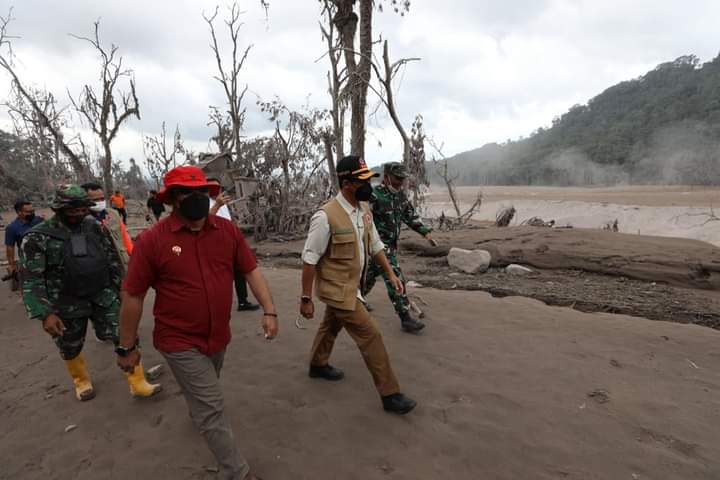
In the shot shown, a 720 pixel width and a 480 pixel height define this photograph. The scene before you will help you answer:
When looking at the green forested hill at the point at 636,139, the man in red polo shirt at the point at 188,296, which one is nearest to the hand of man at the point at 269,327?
the man in red polo shirt at the point at 188,296

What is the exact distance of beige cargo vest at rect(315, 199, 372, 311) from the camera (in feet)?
8.84

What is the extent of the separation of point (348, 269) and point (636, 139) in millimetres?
67832

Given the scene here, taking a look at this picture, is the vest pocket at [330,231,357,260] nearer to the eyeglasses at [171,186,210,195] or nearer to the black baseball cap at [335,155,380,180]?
the black baseball cap at [335,155,380,180]

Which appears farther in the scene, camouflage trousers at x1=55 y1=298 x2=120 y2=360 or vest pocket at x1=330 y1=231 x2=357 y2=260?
camouflage trousers at x1=55 y1=298 x2=120 y2=360

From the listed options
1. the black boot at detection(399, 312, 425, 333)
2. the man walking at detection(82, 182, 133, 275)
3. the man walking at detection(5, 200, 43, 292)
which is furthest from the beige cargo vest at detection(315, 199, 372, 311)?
the man walking at detection(5, 200, 43, 292)

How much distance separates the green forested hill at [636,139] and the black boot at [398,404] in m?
47.2

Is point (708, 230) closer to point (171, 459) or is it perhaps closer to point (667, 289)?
point (667, 289)

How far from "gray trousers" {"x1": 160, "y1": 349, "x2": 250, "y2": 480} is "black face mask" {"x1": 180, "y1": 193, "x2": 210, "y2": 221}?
2.31ft

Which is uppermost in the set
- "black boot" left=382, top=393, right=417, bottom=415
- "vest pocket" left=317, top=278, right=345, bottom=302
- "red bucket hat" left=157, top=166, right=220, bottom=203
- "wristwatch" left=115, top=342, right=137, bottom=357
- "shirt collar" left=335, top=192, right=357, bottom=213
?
"red bucket hat" left=157, top=166, right=220, bottom=203

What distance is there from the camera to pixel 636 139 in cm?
5603

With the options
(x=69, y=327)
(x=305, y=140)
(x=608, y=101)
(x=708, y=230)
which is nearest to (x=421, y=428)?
(x=69, y=327)

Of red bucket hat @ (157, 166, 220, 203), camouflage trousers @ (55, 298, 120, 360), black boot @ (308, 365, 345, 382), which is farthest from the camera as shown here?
black boot @ (308, 365, 345, 382)

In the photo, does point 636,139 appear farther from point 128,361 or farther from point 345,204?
point 128,361

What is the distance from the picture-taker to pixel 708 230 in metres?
14.6
